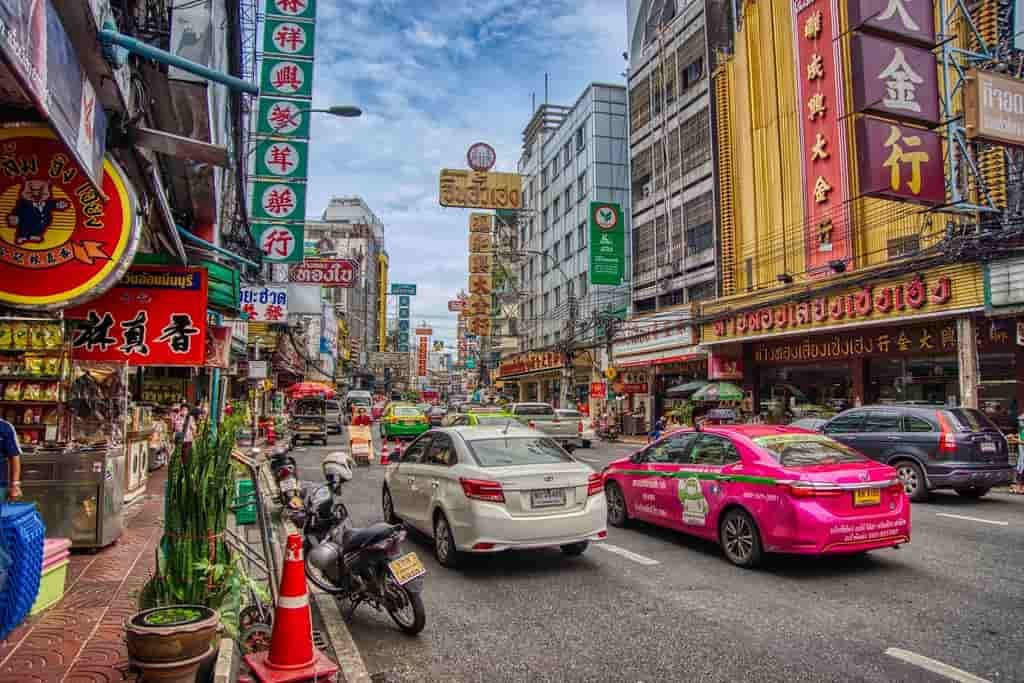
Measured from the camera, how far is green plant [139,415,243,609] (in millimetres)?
4258

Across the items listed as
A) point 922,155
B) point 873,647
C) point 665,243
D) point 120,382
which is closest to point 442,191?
point 665,243

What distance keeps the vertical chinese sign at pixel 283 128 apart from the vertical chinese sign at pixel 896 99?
13.0 meters

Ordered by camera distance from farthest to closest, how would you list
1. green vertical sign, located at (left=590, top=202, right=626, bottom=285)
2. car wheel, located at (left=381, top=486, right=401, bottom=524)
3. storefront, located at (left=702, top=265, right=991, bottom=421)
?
green vertical sign, located at (left=590, top=202, right=626, bottom=285)
storefront, located at (left=702, top=265, right=991, bottom=421)
car wheel, located at (left=381, top=486, right=401, bottom=524)

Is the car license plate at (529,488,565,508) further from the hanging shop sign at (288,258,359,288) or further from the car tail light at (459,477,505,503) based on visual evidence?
the hanging shop sign at (288,258,359,288)

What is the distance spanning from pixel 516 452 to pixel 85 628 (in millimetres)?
4519

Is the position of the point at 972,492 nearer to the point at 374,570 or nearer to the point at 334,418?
the point at 374,570

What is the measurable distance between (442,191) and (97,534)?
116 ft

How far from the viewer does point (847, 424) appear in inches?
552

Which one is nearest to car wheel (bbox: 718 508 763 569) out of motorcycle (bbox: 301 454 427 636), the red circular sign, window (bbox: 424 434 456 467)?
window (bbox: 424 434 456 467)

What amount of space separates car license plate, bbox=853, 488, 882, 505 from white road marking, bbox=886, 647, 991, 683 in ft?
7.33

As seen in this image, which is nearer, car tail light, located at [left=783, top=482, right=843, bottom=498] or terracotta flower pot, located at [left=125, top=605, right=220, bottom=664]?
terracotta flower pot, located at [left=125, top=605, right=220, bottom=664]

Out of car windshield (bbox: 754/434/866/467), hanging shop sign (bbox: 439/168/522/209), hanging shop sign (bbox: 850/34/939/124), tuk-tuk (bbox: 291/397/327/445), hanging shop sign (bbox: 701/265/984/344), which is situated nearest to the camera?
car windshield (bbox: 754/434/866/467)

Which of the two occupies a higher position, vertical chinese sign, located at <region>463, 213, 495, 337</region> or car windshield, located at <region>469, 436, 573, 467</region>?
vertical chinese sign, located at <region>463, 213, 495, 337</region>

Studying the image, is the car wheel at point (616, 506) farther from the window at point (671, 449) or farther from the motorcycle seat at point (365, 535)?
the motorcycle seat at point (365, 535)
